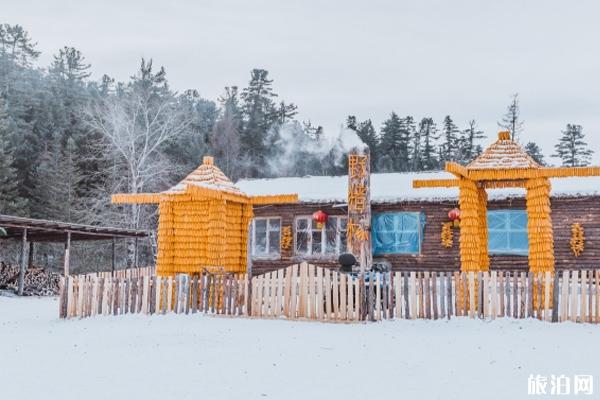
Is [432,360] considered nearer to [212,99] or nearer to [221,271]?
[221,271]

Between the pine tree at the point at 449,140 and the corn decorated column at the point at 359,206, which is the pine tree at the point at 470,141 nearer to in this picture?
the pine tree at the point at 449,140

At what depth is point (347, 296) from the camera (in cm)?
1255

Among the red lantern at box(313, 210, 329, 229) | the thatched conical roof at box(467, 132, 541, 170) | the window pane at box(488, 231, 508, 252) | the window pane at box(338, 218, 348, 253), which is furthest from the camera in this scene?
the window pane at box(338, 218, 348, 253)

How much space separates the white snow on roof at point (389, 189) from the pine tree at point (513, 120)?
93.7ft

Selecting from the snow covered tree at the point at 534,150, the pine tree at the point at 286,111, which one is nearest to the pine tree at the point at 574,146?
the snow covered tree at the point at 534,150

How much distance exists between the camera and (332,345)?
966 cm

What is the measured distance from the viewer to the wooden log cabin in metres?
20.3

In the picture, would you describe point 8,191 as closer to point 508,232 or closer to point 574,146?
point 508,232

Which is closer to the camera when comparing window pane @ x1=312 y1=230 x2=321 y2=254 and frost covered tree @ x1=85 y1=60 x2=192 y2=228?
window pane @ x1=312 y1=230 x2=321 y2=254

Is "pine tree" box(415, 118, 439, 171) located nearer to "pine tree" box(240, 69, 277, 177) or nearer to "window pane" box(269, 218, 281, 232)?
"pine tree" box(240, 69, 277, 177)

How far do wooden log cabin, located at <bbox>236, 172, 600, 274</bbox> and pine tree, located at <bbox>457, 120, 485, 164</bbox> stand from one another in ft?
120

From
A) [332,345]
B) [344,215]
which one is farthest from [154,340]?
[344,215]

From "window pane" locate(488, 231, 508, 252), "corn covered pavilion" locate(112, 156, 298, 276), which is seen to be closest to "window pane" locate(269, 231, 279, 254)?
"corn covered pavilion" locate(112, 156, 298, 276)

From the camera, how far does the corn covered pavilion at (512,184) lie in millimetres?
13812
